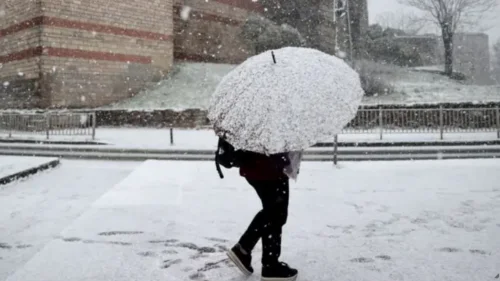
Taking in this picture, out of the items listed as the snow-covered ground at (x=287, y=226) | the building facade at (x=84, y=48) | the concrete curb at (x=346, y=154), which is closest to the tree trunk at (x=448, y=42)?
the building facade at (x=84, y=48)

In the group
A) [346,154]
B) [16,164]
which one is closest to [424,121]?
[346,154]

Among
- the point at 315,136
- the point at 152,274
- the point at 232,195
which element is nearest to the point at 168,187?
the point at 232,195

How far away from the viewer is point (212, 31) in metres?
27.0

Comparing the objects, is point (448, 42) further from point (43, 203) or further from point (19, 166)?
point (43, 203)

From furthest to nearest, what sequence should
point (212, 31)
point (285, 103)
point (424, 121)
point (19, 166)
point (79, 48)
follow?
point (212, 31) → point (79, 48) → point (424, 121) → point (19, 166) → point (285, 103)

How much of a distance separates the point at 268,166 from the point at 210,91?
19883 mm

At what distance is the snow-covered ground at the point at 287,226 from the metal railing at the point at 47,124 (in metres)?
9.07

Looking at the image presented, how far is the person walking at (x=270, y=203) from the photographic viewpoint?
2.85m

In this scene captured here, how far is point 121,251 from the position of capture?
3.67 metres

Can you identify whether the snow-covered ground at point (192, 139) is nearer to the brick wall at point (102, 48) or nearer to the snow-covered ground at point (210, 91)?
the brick wall at point (102, 48)

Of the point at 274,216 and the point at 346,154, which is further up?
the point at 274,216

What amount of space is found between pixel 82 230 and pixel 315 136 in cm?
268

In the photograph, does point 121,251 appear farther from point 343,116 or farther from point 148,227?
point 343,116

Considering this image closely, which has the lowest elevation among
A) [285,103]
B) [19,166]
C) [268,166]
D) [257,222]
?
[19,166]
